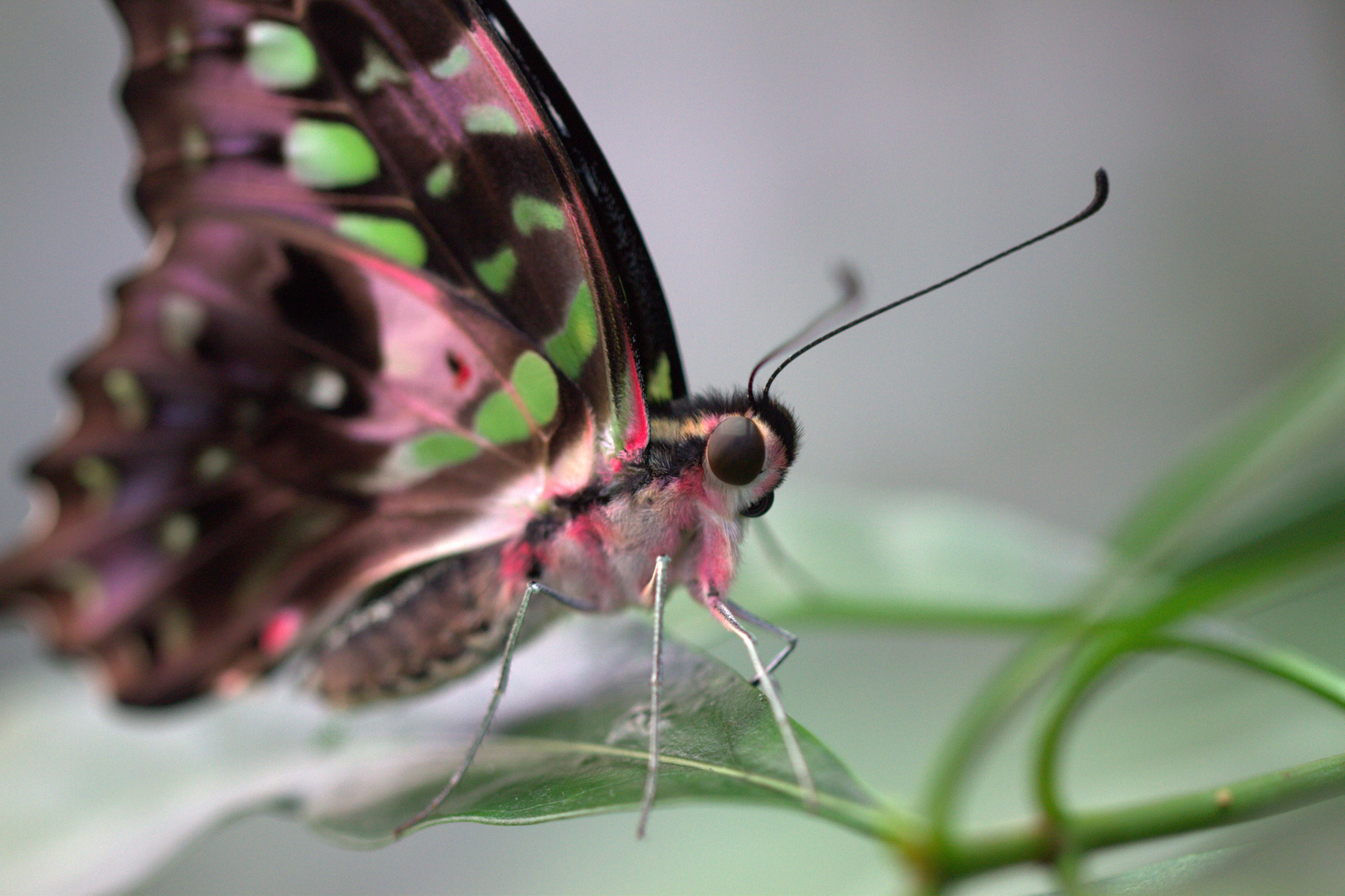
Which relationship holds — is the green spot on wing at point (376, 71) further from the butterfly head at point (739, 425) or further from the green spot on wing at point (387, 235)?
the butterfly head at point (739, 425)

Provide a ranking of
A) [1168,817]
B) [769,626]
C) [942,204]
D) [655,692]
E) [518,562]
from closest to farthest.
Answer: [1168,817] < [655,692] < [769,626] < [518,562] < [942,204]

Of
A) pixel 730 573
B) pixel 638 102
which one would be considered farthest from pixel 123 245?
pixel 730 573

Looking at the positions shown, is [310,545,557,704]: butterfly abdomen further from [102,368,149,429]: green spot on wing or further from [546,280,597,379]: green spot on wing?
[102,368,149,429]: green spot on wing

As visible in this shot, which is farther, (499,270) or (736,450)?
(499,270)


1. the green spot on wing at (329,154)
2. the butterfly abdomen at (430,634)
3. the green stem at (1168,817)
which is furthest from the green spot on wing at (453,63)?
the green stem at (1168,817)

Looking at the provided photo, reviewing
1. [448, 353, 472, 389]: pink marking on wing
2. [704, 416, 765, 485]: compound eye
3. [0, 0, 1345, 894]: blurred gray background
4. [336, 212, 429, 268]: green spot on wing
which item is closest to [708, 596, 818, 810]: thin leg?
[704, 416, 765, 485]: compound eye

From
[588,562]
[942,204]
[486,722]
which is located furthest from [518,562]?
[942,204]

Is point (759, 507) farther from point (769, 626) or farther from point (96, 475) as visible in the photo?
point (96, 475)

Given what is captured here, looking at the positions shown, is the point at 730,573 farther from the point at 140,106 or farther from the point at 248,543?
the point at 140,106
